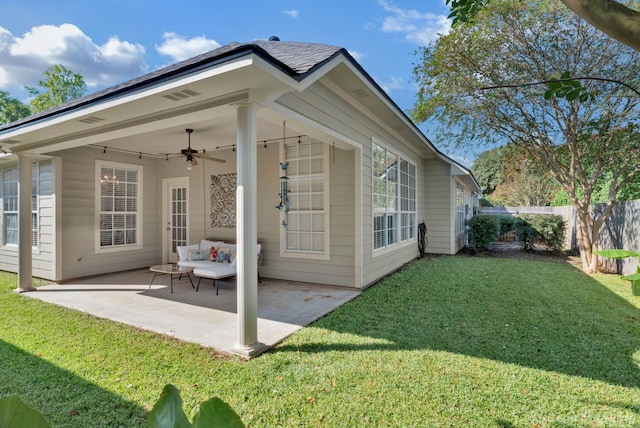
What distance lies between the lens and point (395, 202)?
25.4 ft

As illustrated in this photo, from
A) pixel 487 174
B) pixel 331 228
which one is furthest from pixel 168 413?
pixel 487 174

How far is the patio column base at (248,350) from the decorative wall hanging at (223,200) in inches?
165

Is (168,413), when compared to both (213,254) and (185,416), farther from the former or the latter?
(213,254)

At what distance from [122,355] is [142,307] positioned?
5.45 feet

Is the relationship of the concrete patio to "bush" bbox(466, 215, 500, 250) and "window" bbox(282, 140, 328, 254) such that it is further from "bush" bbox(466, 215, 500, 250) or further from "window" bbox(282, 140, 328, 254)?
"bush" bbox(466, 215, 500, 250)

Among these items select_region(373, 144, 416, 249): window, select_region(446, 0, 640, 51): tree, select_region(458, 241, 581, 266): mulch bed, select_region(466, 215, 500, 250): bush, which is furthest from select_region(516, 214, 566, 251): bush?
select_region(446, 0, 640, 51): tree

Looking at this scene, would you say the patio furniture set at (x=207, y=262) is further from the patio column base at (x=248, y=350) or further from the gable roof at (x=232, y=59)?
the gable roof at (x=232, y=59)

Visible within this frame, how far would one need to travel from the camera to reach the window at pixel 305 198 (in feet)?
20.4

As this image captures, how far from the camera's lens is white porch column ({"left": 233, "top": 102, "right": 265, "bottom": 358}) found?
10.9ft

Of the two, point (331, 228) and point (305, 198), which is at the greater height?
point (305, 198)

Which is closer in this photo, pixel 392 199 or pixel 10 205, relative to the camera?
pixel 392 199

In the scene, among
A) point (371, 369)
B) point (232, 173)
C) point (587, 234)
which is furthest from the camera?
point (587, 234)

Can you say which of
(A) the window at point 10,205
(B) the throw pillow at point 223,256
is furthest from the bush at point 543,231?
(A) the window at point 10,205

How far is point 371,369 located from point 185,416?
279 centimetres
